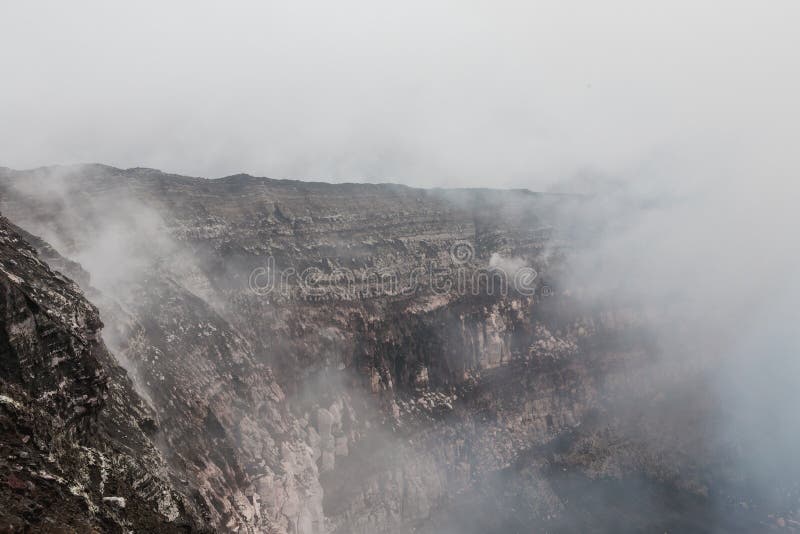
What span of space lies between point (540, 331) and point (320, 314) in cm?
3312

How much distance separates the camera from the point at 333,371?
56594 millimetres

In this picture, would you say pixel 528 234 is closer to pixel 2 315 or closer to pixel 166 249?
pixel 166 249

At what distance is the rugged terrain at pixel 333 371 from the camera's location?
18859 millimetres

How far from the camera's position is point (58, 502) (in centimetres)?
1260

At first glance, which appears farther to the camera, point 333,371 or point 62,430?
point 333,371

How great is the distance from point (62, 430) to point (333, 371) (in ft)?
134

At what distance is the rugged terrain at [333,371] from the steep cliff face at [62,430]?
0.09 metres

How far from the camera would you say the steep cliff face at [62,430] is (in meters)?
12.6

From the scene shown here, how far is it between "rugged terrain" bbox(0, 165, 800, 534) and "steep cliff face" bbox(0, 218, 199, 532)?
9 cm

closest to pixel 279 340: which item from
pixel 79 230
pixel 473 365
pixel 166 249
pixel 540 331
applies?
pixel 166 249

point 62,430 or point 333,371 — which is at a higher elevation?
point 62,430

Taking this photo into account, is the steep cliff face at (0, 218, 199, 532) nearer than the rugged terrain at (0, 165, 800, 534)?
Yes

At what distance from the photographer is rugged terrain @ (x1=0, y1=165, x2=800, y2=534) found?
61.9 ft

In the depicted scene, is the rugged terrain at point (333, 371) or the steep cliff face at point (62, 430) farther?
the rugged terrain at point (333, 371)
